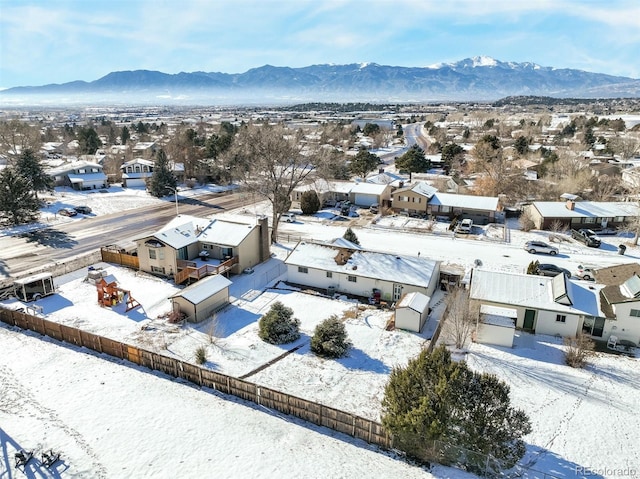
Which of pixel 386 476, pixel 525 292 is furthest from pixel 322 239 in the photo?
pixel 386 476

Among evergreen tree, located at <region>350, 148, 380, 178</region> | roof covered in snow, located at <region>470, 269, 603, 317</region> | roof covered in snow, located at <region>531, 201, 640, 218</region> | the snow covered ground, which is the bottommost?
the snow covered ground

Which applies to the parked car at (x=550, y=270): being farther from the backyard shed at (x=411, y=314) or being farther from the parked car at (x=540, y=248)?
the backyard shed at (x=411, y=314)

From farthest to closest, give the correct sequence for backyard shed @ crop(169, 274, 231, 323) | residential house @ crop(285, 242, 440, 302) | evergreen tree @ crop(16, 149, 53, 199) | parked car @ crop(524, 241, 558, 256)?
evergreen tree @ crop(16, 149, 53, 199), parked car @ crop(524, 241, 558, 256), residential house @ crop(285, 242, 440, 302), backyard shed @ crop(169, 274, 231, 323)

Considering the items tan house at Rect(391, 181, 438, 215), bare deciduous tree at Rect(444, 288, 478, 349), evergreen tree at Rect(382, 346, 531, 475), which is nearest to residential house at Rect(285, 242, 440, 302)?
bare deciduous tree at Rect(444, 288, 478, 349)

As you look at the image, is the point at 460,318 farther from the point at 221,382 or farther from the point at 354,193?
the point at 354,193

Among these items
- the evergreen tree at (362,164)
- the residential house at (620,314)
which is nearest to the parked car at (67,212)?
the evergreen tree at (362,164)

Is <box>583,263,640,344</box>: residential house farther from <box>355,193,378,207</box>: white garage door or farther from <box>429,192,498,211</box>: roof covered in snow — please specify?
<box>355,193,378,207</box>: white garage door

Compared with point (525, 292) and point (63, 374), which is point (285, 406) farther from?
point (525, 292)
